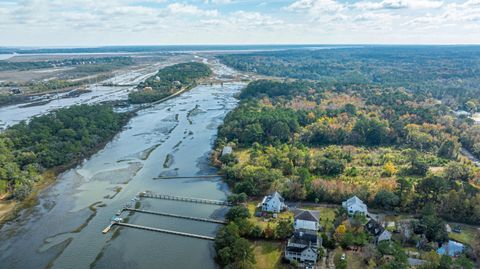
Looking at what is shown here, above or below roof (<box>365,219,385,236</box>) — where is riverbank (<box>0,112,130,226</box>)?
below

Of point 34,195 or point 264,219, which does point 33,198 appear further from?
point 264,219

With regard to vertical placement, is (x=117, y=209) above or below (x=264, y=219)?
below

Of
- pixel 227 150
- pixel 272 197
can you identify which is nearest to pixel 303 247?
pixel 272 197

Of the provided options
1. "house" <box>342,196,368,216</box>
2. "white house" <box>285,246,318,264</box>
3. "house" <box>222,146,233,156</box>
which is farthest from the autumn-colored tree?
"white house" <box>285,246,318,264</box>

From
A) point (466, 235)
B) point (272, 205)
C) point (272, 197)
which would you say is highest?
point (272, 197)

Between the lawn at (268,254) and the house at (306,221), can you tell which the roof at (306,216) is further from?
the lawn at (268,254)

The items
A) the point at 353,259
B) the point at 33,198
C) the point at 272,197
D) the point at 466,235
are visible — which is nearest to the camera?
the point at 353,259

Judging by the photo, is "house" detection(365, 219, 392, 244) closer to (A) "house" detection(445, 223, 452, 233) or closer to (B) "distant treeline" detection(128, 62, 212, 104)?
(A) "house" detection(445, 223, 452, 233)
